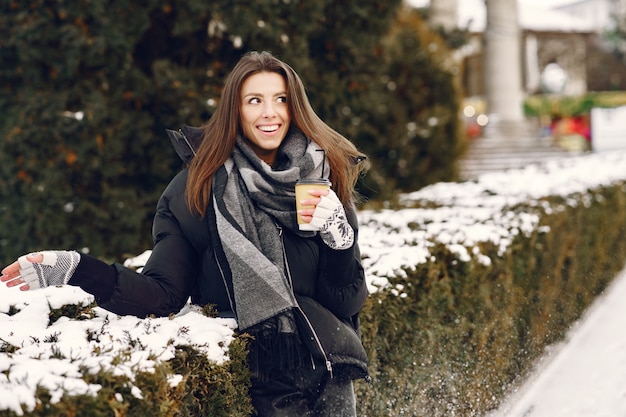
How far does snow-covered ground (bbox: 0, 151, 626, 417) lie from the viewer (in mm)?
2053

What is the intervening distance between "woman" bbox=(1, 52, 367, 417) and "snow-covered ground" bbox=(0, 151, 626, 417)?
0.41 ft

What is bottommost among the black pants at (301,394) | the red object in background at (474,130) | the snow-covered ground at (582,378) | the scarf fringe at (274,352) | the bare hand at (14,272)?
the snow-covered ground at (582,378)

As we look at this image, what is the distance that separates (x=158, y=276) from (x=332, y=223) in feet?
2.03

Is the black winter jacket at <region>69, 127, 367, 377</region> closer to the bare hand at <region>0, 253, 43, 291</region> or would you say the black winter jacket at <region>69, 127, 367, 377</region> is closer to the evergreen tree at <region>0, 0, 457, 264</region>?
the bare hand at <region>0, 253, 43, 291</region>

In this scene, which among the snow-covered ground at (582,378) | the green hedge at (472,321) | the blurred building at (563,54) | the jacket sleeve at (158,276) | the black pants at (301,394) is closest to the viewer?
the jacket sleeve at (158,276)

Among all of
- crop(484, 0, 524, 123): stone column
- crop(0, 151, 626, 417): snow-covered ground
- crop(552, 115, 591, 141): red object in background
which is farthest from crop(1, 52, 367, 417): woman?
crop(552, 115, 591, 141): red object in background

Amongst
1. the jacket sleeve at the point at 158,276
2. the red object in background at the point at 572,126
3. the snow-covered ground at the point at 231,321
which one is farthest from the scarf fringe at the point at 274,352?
the red object in background at the point at 572,126

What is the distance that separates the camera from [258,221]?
97.2 inches

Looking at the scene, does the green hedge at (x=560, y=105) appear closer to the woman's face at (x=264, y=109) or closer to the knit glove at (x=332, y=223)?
the woman's face at (x=264, y=109)

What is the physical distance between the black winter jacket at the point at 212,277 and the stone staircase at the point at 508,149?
16.7m

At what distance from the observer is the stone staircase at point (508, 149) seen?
1967 cm

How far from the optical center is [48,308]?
9.61 ft

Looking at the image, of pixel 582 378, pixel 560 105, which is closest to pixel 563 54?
pixel 560 105

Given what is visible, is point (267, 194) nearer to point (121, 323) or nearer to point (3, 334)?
point (121, 323)
